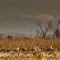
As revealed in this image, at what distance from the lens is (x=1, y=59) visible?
13.6 metres

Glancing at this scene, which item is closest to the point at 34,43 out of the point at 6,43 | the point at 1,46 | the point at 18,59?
the point at 18,59

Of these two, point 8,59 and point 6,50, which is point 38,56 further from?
point 6,50

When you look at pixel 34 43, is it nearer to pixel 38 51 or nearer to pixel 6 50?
pixel 38 51

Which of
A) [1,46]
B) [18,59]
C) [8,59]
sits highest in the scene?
[18,59]

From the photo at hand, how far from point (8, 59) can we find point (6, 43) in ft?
21.4

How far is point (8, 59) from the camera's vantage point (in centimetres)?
1380

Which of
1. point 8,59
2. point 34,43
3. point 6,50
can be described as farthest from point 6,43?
point 34,43

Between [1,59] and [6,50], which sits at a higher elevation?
[1,59]

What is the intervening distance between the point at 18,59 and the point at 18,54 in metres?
0.12

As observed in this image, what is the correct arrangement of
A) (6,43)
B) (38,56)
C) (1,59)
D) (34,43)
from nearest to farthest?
1. (38,56)
2. (34,43)
3. (1,59)
4. (6,43)

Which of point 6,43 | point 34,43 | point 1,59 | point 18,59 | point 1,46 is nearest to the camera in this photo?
point 18,59

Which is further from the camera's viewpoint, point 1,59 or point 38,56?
point 1,59

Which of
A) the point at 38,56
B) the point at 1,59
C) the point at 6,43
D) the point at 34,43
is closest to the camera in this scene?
the point at 38,56

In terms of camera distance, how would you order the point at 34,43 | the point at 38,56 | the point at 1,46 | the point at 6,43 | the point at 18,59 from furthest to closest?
the point at 1,46 < the point at 6,43 < the point at 34,43 < the point at 18,59 < the point at 38,56
